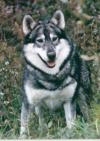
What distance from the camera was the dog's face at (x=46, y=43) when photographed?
1101cm

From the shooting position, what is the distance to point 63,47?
11117 mm

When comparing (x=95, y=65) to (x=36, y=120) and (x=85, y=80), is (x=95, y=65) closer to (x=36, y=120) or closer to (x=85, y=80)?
(x=85, y=80)

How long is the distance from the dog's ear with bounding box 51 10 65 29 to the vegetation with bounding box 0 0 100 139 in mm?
70

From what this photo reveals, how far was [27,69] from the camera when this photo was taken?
11273 mm

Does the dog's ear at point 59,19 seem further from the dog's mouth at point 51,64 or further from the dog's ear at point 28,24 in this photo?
the dog's mouth at point 51,64

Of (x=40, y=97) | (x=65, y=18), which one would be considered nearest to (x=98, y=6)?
(x=65, y=18)

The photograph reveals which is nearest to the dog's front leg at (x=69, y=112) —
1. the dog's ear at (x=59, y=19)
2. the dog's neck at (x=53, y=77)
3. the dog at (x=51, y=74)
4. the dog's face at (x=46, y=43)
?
the dog at (x=51, y=74)

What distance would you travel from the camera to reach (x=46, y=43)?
11008 millimetres

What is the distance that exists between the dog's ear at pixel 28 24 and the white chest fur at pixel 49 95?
58 centimetres

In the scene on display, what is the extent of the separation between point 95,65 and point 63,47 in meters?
0.48

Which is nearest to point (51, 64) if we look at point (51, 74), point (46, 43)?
point (51, 74)

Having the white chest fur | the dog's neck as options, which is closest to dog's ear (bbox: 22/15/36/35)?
the dog's neck

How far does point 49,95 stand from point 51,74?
244mm

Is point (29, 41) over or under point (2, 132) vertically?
over
